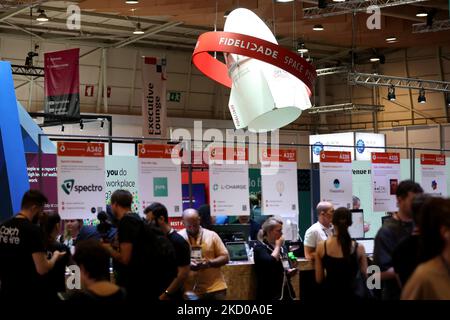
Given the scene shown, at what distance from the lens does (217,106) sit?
28.7 meters

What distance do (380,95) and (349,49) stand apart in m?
1.98

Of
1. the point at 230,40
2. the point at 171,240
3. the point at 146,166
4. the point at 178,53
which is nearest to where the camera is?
the point at 171,240

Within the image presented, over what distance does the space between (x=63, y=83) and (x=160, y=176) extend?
1030 cm

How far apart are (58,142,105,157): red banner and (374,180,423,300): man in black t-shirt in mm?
3348

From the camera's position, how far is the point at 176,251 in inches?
248

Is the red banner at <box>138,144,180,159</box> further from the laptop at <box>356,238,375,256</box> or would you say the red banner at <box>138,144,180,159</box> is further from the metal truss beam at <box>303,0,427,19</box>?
the metal truss beam at <box>303,0,427,19</box>

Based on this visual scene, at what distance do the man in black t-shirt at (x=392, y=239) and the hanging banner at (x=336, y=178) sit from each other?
403cm

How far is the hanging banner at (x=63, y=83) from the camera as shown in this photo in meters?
17.5

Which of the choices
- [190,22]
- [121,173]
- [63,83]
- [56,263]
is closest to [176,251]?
[56,263]

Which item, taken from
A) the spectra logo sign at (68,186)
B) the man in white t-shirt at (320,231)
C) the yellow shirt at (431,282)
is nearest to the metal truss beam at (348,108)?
the man in white t-shirt at (320,231)

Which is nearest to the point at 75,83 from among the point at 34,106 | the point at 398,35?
the point at 34,106

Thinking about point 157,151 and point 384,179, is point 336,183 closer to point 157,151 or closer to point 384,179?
point 384,179

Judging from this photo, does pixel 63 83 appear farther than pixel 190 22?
No
